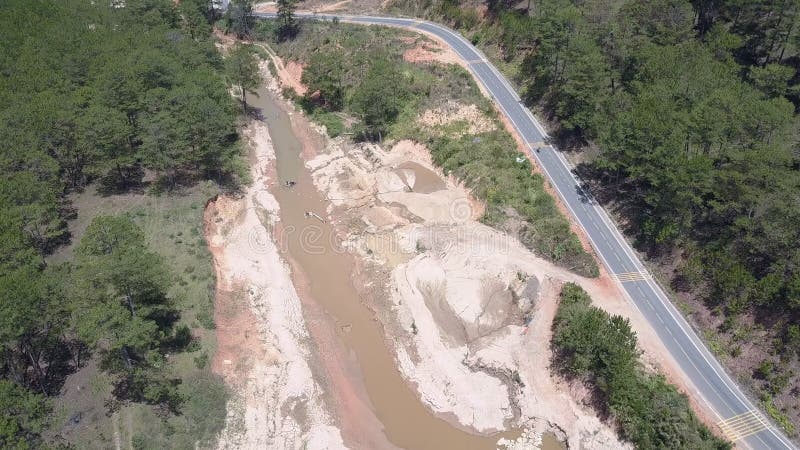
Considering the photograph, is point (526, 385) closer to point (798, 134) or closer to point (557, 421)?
point (557, 421)

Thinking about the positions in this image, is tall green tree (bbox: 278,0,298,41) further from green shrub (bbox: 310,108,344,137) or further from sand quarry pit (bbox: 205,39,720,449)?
sand quarry pit (bbox: 205,39,720,449)

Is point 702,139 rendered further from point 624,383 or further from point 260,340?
point 260,340

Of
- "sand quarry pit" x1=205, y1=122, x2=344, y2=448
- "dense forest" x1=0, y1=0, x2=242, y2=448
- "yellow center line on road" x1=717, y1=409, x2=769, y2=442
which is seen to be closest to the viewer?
"dense forest" x1=0, y1=0, x2=242, y2=448

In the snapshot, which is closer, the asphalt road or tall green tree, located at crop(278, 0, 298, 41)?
the asphalt road

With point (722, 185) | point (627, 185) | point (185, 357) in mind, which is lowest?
point (185, 357)

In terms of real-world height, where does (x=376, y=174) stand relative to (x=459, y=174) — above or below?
below

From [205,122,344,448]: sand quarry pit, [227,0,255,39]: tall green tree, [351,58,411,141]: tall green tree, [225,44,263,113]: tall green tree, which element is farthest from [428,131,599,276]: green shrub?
[227,0,255,39]: tall green tree

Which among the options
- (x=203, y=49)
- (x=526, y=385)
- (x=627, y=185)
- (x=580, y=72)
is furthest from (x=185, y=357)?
(x=203, y=49)
